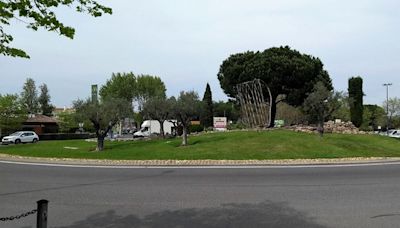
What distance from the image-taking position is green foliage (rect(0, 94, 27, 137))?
61.0 meters

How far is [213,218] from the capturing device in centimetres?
827

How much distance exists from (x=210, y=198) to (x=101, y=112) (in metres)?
22.6

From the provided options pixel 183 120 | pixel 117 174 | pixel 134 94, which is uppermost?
pixel 134 94

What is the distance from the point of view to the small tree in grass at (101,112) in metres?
31.8

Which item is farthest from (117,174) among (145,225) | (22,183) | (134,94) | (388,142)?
(134,94)

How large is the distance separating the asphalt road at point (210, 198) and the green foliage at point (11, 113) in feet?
159

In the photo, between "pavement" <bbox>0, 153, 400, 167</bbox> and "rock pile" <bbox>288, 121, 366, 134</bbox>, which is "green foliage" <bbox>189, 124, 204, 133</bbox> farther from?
"pavement" <bbox>0, 153, 400, 167</bbox>

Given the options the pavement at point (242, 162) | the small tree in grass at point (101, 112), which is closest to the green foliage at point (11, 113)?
the small tree in grass at point (101, 112)

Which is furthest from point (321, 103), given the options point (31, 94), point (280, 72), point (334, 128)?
point (31, 94)

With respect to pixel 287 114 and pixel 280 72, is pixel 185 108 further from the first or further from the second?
pixel 287 114

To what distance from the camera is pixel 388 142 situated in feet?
122

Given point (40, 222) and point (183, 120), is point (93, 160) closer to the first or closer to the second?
point (183, 120)

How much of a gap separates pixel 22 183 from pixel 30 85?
98.3 m

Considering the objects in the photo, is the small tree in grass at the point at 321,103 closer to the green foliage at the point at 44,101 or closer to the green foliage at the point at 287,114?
the green foliage at the point at 287,114
